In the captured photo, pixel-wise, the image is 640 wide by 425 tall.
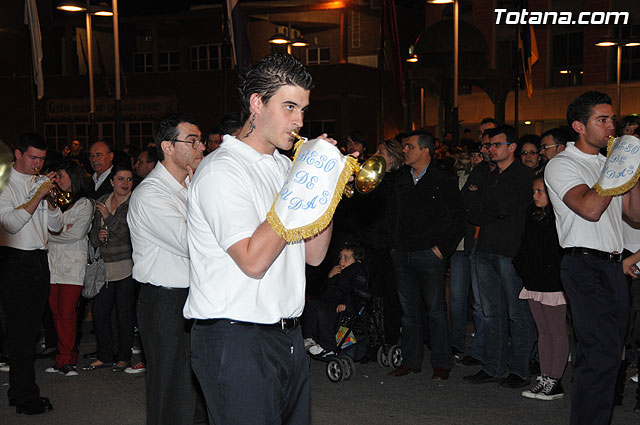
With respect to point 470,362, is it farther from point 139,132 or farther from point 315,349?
point 139,132

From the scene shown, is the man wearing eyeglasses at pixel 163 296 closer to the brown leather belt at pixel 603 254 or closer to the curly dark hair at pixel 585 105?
the brown leather belt at pixel 603 254

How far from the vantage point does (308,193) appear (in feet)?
9.57

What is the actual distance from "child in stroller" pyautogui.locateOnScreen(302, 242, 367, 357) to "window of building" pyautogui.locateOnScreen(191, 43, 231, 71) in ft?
91.7

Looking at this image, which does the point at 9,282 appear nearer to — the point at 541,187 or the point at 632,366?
the point at 541,187

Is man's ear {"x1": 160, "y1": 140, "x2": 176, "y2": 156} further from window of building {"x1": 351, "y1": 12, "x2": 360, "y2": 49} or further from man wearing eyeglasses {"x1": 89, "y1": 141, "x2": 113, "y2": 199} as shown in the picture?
window of building {"x1": 351, "y1": 12, "x2": 360, "y2": 49}

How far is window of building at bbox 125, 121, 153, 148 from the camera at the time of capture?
35.5m

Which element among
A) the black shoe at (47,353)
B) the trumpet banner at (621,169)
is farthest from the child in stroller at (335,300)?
the trumpet banner at (621,169)

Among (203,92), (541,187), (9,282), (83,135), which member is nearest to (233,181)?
(9,282)

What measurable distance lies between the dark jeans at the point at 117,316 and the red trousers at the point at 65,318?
274 mm

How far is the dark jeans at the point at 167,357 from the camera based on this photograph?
201 inches

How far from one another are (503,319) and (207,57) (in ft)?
98.7

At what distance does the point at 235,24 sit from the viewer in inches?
591

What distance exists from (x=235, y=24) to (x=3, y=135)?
85.4 feet

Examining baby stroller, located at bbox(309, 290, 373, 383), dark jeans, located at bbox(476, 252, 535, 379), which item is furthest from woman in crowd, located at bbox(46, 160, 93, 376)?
dark jeans, located at bbox(476, 252, 535, 379)
